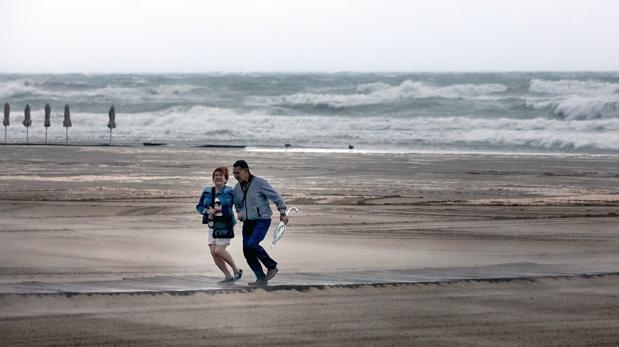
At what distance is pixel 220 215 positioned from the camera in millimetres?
11758

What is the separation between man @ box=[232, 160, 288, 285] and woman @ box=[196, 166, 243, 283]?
116 millimetres

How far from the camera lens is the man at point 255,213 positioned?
1160cm

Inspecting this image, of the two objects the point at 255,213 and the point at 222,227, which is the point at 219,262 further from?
the point at 255,213

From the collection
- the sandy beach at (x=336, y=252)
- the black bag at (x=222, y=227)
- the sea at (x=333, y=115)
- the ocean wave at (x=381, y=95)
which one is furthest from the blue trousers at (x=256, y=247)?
the ocean wave at (x=381, y=95)

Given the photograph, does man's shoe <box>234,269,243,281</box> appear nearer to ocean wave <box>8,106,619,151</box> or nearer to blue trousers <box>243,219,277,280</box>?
blue trousers <box>243,219,277,280</box>

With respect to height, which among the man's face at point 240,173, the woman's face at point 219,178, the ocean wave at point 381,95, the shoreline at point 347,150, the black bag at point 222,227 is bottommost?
the ocean wave at point 381,95

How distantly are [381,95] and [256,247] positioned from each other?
6304 cm

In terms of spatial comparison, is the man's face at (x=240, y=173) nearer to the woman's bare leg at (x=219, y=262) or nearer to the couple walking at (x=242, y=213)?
the couple walking at (x=242, y=213)

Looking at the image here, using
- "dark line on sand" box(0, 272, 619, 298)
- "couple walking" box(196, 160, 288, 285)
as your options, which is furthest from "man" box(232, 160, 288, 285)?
"dark line on sand" box(0, 272, 619, 298)

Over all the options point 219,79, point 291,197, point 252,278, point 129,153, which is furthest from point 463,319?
point 219,79

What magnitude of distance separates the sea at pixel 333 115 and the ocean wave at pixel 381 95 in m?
0.09

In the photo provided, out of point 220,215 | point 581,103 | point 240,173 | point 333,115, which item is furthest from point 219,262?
point 333,115

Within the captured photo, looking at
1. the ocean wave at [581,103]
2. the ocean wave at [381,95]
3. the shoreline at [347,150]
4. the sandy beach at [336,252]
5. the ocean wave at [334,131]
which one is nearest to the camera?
the sandy beach at [336,252]

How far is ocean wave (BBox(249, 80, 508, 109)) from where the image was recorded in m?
68.8
